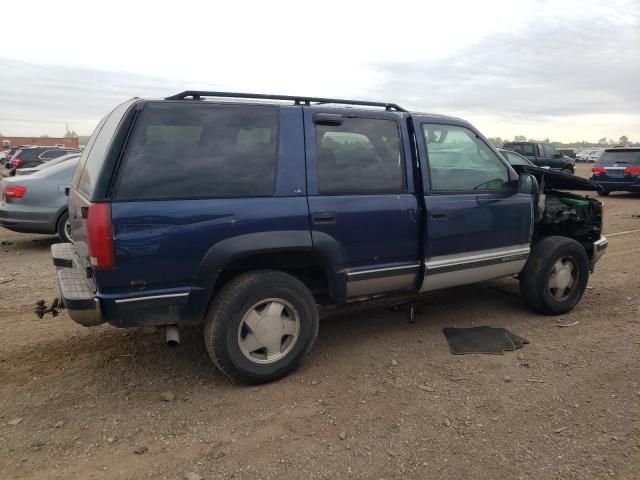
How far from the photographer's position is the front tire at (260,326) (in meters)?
3.23

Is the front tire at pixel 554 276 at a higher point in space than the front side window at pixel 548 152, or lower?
lower

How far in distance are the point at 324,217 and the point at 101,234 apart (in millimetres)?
1449

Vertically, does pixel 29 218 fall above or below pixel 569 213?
below

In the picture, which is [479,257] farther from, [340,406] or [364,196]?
[340,406]

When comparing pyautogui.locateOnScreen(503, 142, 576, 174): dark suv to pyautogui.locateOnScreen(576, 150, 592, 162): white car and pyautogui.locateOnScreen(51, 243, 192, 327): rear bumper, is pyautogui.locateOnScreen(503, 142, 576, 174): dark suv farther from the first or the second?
pyautogui.locateOnScreen(576, 150, 592, 162): white car

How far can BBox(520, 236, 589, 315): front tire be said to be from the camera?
186 inches

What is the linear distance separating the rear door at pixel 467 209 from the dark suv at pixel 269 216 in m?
0.01

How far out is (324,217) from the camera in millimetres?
3465

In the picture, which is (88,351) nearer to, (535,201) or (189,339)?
(189,339)

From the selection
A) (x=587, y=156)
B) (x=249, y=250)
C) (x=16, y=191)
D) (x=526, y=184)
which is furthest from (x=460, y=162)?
(x=587, y=156)

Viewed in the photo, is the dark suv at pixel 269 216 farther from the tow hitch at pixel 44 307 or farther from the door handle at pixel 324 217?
the tow hitch at pixel 44 307

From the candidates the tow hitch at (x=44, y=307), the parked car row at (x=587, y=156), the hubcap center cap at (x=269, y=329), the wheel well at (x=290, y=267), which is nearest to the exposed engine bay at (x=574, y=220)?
the wheel well at (x=290, y=267)

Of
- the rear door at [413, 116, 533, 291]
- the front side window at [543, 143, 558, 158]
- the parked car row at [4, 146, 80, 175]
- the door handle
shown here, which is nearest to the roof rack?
the rear door at [413, 116, 533, 291]

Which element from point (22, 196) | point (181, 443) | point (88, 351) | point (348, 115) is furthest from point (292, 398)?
point (22, 196)
